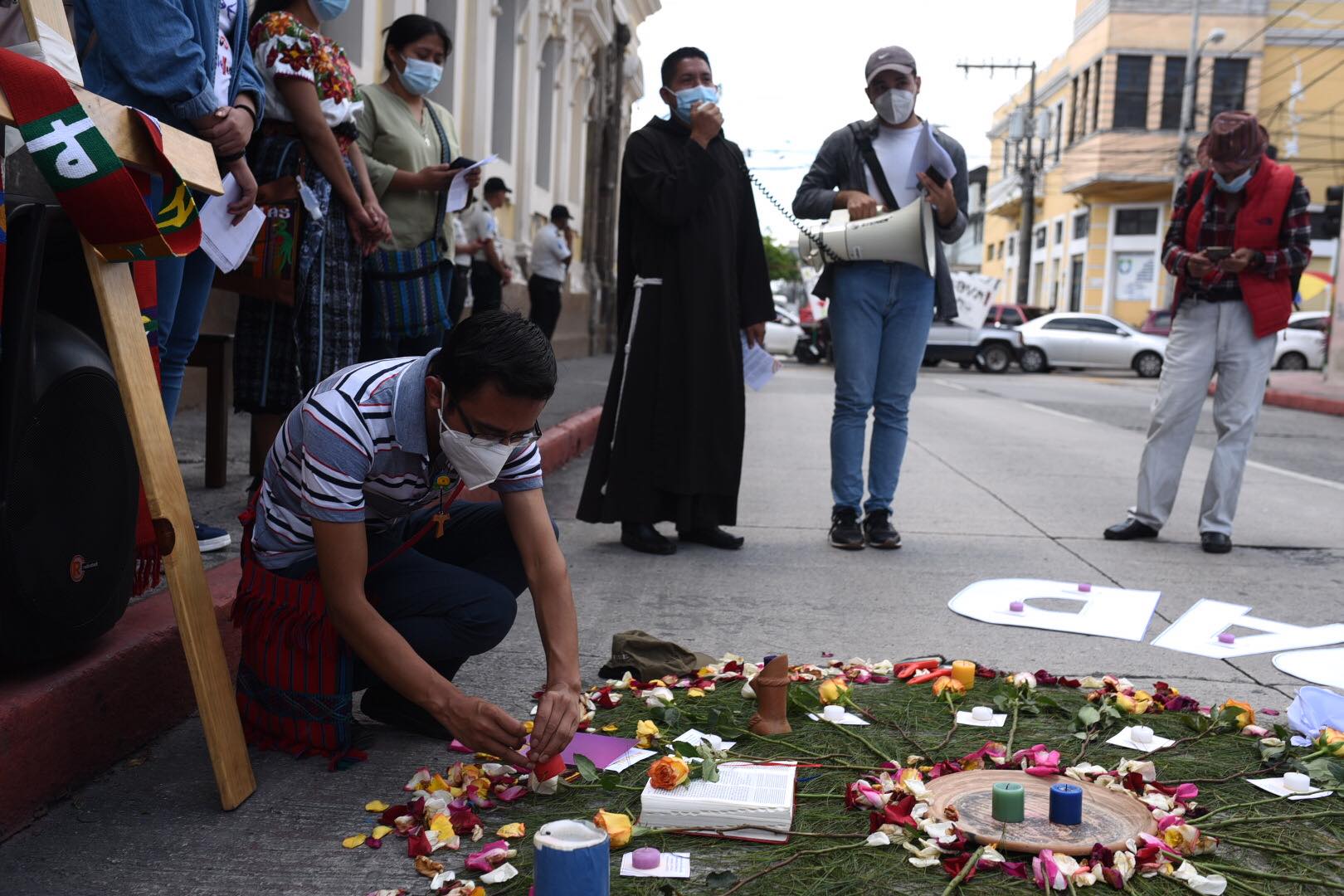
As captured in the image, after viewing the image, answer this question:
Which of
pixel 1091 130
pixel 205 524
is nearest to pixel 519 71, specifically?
pixel 205 524

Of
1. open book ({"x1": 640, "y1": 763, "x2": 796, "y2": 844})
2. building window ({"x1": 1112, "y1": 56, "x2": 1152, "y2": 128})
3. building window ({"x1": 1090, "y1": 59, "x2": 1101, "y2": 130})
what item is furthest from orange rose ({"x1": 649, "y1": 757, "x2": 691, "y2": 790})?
building window ({"x1": 1090, "y1": 59, "x2": 1101, "y2": 130})

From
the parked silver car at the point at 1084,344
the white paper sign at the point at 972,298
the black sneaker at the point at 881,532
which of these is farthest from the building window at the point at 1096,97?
the black sneaker at the point at 881,532

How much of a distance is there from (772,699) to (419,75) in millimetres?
3144

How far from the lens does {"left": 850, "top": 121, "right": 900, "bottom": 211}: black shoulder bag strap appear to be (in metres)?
5.64

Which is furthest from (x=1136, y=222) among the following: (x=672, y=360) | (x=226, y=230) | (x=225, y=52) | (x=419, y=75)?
(x=226, y=230)

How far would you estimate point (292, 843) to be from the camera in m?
2.50

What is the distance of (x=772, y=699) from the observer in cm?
308

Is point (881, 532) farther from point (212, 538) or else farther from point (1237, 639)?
point (212, 538)

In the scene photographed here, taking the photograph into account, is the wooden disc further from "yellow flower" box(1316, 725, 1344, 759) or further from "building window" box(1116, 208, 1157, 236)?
"building window" box(1116, 208, 1157, 236)

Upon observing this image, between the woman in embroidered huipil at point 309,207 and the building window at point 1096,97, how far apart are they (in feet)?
137

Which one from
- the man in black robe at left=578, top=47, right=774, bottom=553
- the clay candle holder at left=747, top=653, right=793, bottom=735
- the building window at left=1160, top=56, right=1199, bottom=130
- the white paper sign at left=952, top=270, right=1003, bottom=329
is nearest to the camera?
the clay candle holder at left=747, top=653, right=793, bottom=735

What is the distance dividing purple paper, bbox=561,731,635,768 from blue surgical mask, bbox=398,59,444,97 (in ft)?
9.99

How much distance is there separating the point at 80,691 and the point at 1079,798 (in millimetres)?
2002

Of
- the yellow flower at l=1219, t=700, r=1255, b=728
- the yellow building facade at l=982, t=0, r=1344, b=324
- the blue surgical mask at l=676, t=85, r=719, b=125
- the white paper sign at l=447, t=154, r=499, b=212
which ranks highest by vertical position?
the yellow building facade at l=982, t=0, r=1344, b=324
